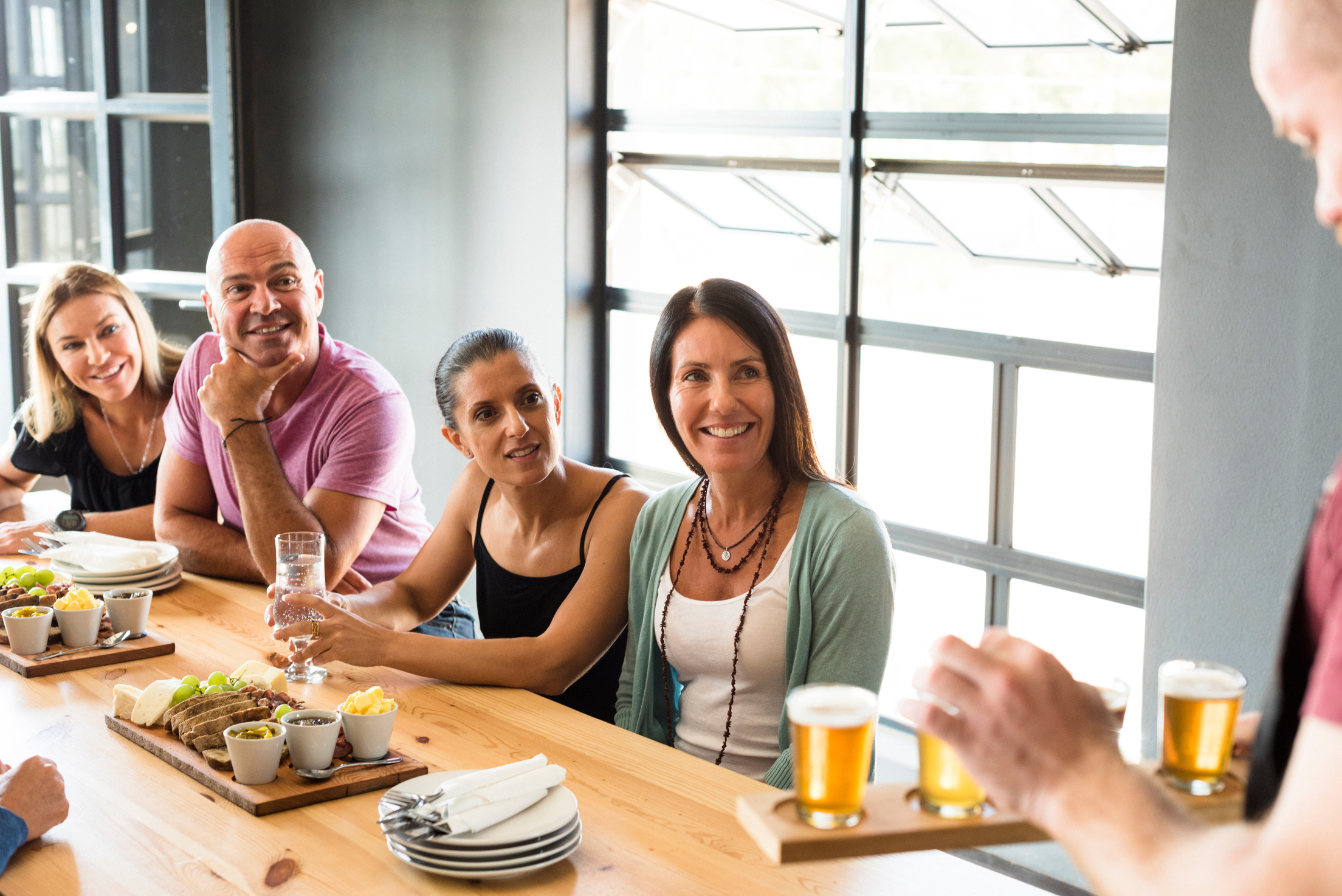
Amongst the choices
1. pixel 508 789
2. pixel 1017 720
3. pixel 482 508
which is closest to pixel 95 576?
pixel 482 508

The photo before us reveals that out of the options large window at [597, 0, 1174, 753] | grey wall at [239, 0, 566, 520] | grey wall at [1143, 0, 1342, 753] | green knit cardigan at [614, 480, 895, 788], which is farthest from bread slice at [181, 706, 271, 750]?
grey wall at [239, 0, 566, 520]

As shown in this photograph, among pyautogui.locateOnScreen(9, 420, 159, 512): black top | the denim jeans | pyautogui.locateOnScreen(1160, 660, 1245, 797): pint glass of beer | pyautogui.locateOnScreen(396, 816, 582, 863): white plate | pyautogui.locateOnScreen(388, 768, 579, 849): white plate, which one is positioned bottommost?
the denim jeans

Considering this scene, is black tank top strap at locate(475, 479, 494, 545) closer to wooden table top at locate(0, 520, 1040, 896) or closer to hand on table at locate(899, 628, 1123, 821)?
wooden table top at locate(0, 520, 1040, 896)

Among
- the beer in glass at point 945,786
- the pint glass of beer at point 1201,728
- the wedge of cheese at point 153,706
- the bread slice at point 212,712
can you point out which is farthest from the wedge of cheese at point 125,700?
the pint glass of beer at point 1201,728

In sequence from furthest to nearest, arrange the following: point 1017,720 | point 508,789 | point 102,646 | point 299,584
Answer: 1. point 102,646
2. point 299,584
3. point 508,789
4. point 1017,720

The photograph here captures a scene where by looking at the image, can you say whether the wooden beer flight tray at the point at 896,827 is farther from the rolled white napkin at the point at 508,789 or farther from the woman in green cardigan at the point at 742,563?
the woman in green cardigan at the point at 742,563

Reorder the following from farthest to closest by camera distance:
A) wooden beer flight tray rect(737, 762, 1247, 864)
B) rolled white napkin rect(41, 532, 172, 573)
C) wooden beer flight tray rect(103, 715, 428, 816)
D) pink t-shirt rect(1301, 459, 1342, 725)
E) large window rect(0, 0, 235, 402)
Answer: large window rect(0, 0, 235, 402), rolled white napkin rect(41, 532, 172, 573), wooden beer flight tray rect(103, 715, 428, 816), wooden beer flight tray rect(737, 762, 1247, 864), pink t-shirt rect(1301, 459, 1342, 725)

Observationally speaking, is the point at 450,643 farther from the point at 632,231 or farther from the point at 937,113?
the point at 632,231

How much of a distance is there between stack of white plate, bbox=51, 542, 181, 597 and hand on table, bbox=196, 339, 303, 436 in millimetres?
305

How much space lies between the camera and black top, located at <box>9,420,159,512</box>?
3219 mm

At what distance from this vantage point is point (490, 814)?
4.64ft

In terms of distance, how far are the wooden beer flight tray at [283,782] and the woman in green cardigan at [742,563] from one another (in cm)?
53

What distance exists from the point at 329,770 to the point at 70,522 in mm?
1577

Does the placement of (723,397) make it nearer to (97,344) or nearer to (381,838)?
(381,838)
